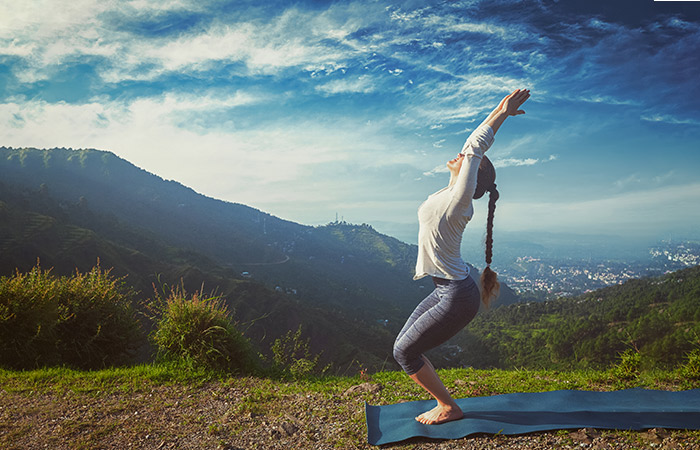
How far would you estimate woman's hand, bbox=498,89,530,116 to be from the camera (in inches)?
114

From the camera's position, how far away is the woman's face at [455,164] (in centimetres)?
297

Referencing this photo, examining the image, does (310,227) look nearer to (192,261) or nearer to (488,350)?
(192,261)

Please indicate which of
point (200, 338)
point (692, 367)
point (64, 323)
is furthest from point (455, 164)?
point (64, 323)

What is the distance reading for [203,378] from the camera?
15.8 feet

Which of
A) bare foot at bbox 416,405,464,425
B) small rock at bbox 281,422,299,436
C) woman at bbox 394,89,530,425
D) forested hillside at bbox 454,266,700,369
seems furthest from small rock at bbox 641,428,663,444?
forested hillside at bbox 454,266,700,369

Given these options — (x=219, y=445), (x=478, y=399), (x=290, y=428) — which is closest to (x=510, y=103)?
(x=478, y=399)

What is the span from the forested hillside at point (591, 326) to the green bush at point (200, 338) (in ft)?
34.7

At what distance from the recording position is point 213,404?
408cm

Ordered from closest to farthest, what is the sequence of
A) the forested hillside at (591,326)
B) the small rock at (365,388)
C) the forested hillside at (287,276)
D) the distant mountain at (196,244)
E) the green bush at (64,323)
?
the small rock at (365,388), the green bush at (64,323), the forested hillside at (591,326), the forested hillside at (287,276), the distant mountain at (196,244)

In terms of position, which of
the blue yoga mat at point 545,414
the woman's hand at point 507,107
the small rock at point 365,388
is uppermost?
the woman's hand at point 507,107

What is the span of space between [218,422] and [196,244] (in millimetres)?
75981

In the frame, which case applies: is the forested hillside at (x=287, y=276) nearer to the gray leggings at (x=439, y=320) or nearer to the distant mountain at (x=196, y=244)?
the distant mountain at (x=196, y=244)

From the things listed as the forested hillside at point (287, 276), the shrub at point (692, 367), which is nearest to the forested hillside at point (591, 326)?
the forested hillside at point (287, 276)

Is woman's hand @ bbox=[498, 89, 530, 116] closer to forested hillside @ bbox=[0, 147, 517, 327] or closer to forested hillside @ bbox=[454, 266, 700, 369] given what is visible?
forested hillside @ bbox=[454, 266, 700, 369]
